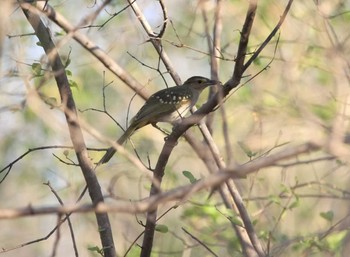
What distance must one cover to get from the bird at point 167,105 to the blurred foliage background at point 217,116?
0.22m

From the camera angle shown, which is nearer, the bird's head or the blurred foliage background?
the blurred foliage background

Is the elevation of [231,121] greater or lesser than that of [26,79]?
greater

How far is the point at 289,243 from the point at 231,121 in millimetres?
2264

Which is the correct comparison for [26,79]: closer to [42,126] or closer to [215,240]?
[215,240]

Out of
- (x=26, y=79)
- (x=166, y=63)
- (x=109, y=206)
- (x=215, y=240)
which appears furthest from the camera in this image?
(x=215, y=240)

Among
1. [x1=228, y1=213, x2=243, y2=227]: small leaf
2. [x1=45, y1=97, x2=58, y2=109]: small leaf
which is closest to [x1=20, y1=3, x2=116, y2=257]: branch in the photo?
[x1=45, y1=97, x2=58, y2=109]: small leaf

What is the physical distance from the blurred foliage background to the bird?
0.22 m

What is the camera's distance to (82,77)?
9445 mm

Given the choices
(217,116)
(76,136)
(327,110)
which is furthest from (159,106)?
(76,136)

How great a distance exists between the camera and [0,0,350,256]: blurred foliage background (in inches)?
176

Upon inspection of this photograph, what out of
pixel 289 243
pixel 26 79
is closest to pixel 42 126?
pixel 289 243

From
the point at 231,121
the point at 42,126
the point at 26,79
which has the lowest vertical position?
the point at 26,79

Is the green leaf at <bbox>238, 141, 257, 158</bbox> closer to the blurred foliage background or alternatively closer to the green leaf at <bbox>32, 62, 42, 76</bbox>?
the blurred foliage background

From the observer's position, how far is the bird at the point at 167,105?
6.05 m
